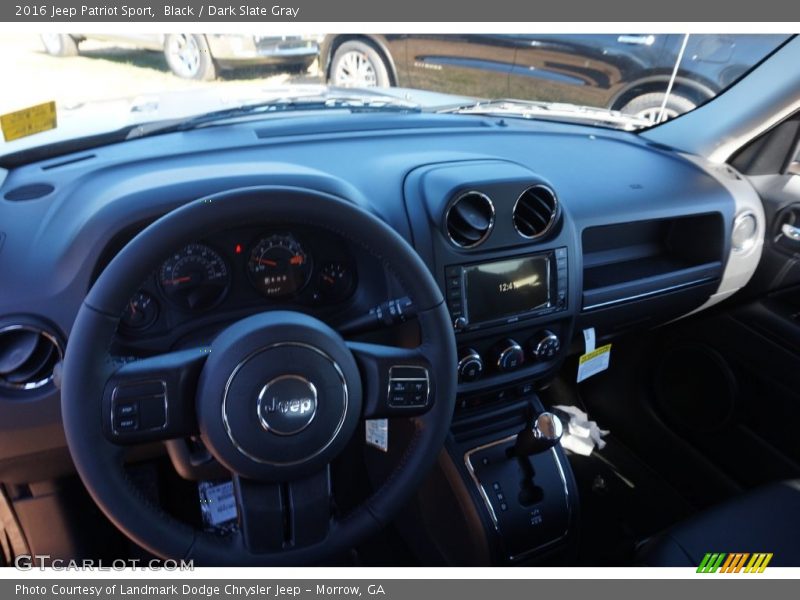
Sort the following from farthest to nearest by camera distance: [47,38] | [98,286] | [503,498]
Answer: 1. [503,498]
2. [47,38]
3. [98,286]

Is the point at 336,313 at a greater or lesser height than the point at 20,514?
greater

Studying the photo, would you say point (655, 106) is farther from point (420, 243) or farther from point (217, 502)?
point (217, 502)

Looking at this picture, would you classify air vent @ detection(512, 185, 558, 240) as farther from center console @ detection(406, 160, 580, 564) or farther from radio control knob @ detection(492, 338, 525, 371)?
radio control knob @ detection(492, 338, 525, 371)

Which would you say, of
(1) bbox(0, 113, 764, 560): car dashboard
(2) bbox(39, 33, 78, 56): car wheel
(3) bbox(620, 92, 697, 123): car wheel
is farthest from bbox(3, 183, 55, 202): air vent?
(3) bbox(620, 92, 697, 123): car wheel

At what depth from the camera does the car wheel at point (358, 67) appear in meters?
2.25

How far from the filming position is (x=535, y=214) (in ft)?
5.98

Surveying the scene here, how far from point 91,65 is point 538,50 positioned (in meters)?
1.53

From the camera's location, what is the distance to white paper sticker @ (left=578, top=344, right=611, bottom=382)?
2.23 metres

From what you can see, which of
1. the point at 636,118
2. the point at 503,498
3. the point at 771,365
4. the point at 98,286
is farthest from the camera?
the point at 636,118

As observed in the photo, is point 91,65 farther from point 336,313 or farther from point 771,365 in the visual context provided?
point 771,365

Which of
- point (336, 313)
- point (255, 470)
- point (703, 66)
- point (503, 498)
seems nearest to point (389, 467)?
point (503, 498)

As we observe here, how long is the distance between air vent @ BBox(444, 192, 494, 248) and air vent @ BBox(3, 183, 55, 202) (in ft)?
3.17

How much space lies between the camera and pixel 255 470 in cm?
118

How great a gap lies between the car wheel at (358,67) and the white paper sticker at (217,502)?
1389 mm
